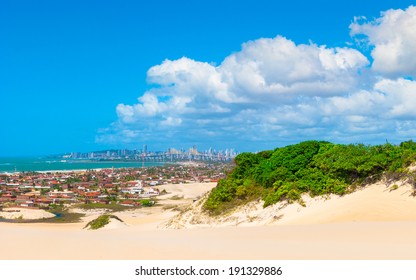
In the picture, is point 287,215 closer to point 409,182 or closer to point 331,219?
point 331,219

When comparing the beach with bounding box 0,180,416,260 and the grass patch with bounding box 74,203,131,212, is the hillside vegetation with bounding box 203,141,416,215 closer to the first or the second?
the beach with bounding box 0,180,416,260

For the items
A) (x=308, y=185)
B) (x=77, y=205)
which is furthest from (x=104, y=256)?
(x=77, y=205)

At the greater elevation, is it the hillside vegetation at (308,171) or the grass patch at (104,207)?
the hillside vegetation at (308,171)

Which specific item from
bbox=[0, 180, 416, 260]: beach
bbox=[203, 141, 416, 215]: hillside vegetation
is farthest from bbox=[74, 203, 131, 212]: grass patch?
bbox=[0, 180, 416, 260]: beach

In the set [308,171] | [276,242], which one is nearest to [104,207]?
[308,171]

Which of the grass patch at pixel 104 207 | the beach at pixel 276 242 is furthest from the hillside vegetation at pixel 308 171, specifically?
the grass patch at pixel 104 207

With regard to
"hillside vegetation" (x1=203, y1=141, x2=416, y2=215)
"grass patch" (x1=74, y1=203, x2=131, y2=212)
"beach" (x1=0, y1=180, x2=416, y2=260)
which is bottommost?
"grass patch" (x1=74, y1=203, x2=131, y2=212)

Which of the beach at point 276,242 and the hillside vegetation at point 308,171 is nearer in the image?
the beach at point 276,242

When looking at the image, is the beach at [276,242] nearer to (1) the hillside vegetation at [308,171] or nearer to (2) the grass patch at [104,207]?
(1) the hillside vegetation at [308,171]
